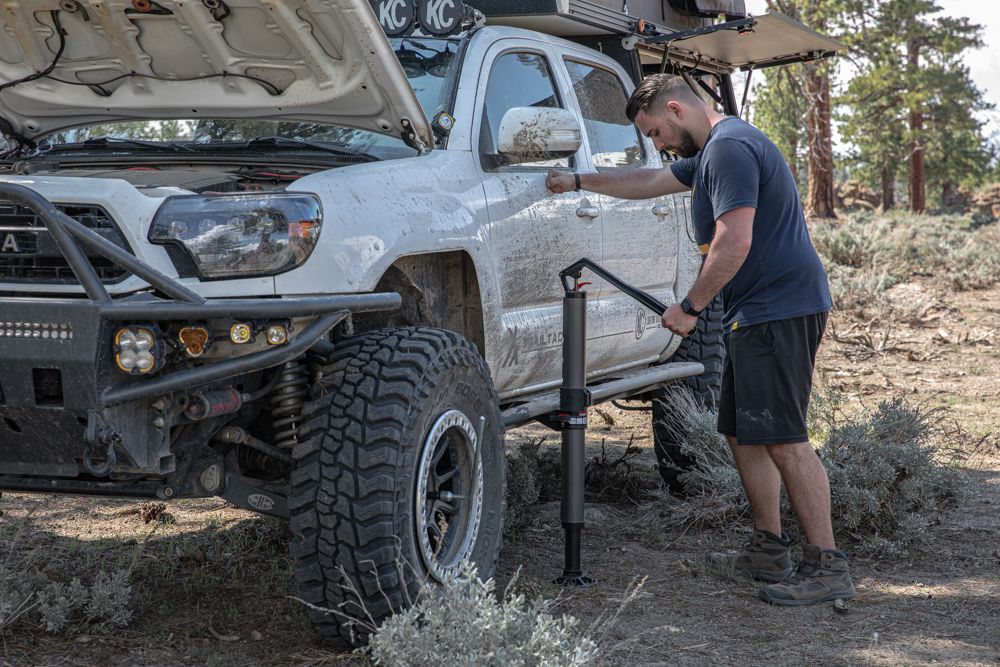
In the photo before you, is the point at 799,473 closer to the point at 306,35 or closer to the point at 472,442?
the point at 472,442

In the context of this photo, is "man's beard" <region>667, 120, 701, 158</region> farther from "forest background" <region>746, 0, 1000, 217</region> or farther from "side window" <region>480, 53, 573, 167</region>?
"forest background" <region>746, 0, 1000, 217</region>

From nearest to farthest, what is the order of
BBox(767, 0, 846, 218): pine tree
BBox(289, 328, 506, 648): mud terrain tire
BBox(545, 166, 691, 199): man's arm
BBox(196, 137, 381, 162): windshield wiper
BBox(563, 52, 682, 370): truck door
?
BBox(289, 328, 506, 648): mud terrain tire
BBox(196, 137, 381, 162): windshield wiper
BBox(545, 166, 691, 199): man's arm
BBox(563, 52, 682, 370): truck door
BBox(767, 0, 846, 218): pine tree

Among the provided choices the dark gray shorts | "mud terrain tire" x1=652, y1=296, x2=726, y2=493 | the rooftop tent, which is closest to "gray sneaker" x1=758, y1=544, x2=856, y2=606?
the dark gray shorts

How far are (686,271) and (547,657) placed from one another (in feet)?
10.2

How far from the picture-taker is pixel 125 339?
2.39 m

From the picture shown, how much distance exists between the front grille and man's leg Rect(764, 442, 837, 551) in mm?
2566

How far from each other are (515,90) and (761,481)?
191cm

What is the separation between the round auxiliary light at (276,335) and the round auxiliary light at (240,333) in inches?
2.4

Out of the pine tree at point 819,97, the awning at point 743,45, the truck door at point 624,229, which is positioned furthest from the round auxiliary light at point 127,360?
the pine tree at point 819,97

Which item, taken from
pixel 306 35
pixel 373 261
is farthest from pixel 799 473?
pixel 306 35

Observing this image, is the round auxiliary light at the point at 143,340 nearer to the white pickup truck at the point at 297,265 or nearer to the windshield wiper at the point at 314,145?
the white pickup truck at the point at 297,265

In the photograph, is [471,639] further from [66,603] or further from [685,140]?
[685,140]

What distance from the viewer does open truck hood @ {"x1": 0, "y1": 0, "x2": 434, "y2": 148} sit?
10.0ft

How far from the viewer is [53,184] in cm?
258
